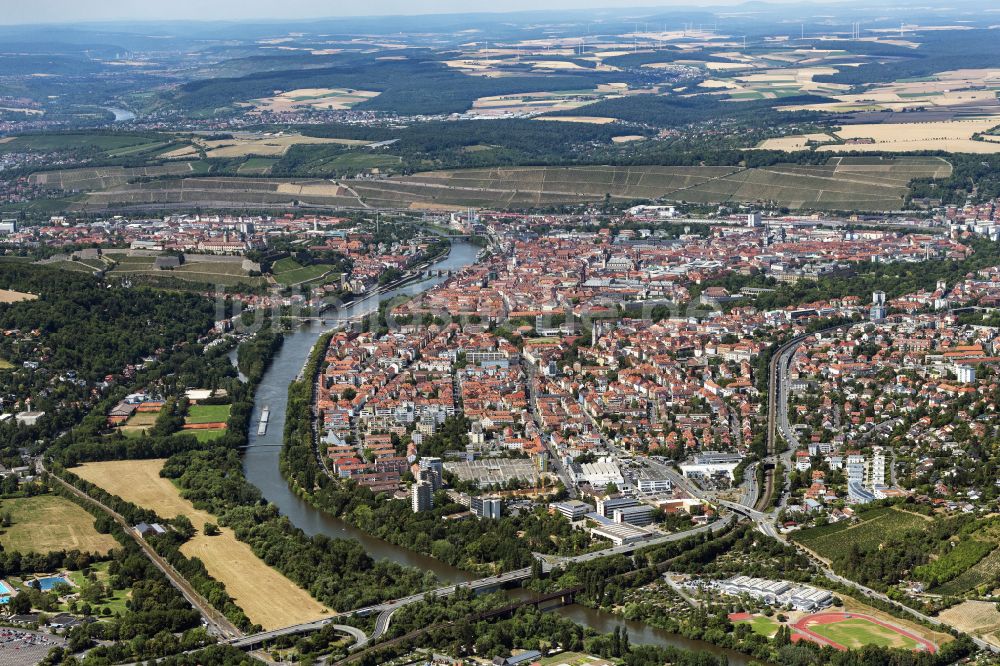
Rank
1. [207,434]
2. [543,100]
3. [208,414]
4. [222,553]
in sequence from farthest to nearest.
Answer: [543,100] < [208,414] < [207,434] < [222,553]

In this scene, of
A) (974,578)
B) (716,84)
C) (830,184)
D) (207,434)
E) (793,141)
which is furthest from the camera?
(716,84)

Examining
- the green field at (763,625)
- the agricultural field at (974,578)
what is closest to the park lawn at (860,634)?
the green field at (763,625)

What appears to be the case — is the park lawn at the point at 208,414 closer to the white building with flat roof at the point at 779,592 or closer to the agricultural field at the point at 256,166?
the white building with flat roof at the point at 779,592

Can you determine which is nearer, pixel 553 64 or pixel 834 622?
pixel 834 622

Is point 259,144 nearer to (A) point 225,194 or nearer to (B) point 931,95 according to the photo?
(A) point 225,194

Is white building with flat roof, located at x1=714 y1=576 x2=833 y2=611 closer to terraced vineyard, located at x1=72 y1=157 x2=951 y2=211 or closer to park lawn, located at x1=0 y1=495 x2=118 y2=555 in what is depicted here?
park lawn, located at x1=0 y1=495 x2=118 y2=555

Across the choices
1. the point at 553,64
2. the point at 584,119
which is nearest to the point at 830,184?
the point at 584,119
